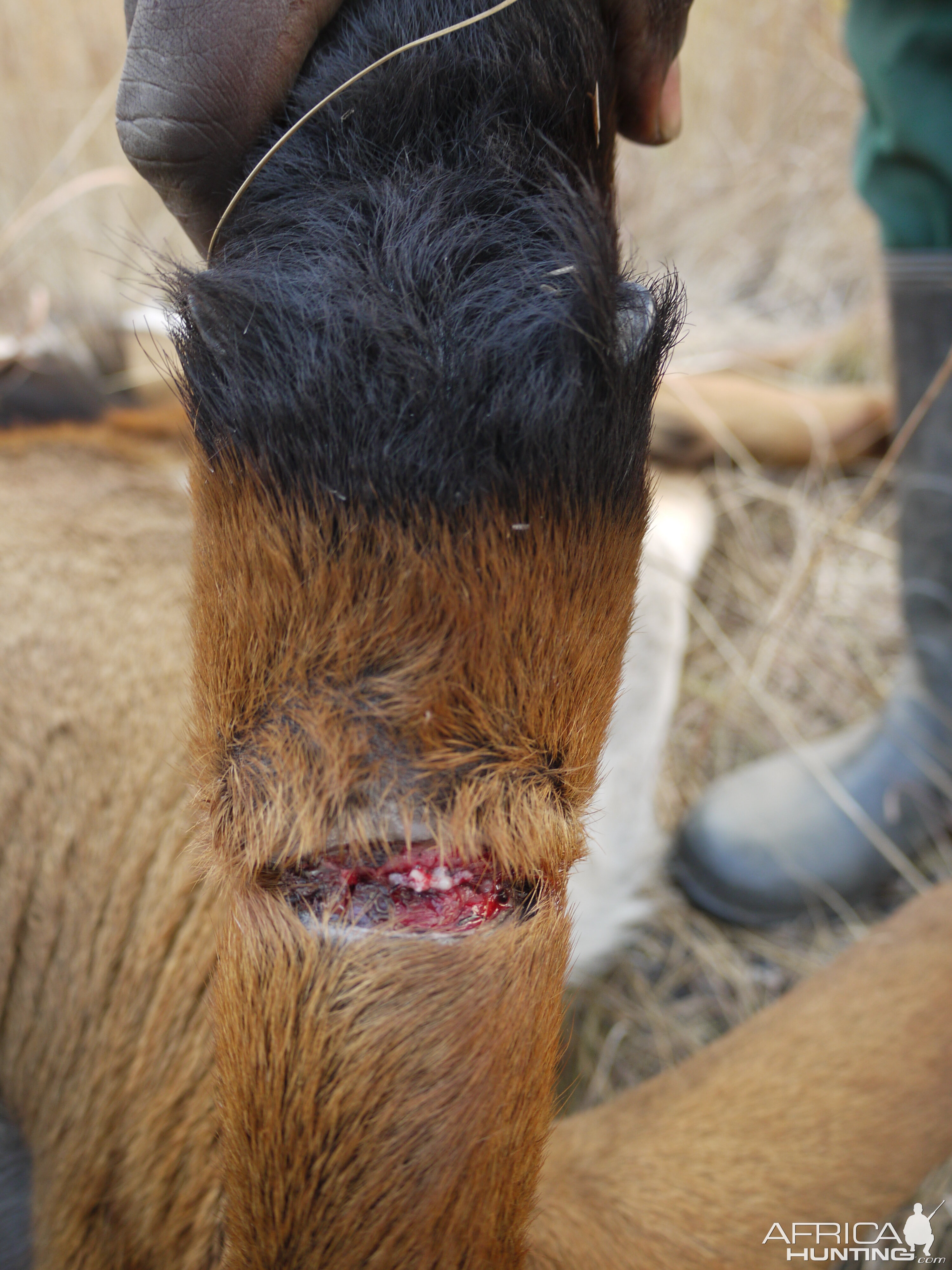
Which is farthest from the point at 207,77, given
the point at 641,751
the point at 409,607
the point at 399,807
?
the point at 641,751

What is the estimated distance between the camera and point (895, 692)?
2109 millimetres

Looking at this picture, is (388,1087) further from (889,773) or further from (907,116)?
(907,116)

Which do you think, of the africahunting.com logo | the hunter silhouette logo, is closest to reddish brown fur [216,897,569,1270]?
the africahunting.com logo

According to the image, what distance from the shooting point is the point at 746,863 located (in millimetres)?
1898

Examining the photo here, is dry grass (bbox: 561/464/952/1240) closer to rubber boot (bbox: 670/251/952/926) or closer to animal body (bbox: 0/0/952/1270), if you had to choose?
rubber boot (bbox: 670/251/952/926)

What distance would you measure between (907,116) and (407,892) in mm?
1732

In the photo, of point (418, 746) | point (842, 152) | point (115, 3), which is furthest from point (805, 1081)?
point (115, 3)

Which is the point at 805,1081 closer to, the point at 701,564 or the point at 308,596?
the point at 308,596

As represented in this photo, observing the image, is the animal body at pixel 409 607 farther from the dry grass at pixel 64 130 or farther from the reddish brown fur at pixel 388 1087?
the dry grass at pixel 64 130

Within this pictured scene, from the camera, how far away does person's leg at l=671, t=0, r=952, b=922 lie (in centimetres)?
165

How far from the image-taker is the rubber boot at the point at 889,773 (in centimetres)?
188

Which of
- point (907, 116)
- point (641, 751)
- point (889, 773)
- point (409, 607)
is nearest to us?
point (409, 607)

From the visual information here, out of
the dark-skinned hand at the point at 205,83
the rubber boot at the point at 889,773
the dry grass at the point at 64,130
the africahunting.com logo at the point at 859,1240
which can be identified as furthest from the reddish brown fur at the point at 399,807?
the dry grass at the point at 64,130

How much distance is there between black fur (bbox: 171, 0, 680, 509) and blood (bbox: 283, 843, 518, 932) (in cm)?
27
